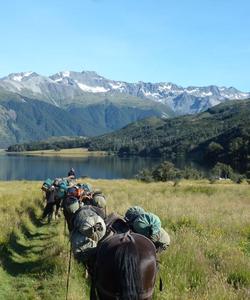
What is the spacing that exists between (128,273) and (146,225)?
6.69ft

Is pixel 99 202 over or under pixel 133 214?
under

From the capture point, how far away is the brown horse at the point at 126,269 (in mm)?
4977

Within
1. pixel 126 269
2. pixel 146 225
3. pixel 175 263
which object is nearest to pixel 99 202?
pixel 175 263

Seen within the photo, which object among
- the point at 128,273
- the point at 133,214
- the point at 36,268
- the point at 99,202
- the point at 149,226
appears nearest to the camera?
the point at 128,273

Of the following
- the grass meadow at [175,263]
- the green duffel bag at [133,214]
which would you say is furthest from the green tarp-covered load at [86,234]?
the grass meadow at [175,263]

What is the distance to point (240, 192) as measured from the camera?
34406mm

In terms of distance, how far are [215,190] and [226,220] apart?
20.4 meters

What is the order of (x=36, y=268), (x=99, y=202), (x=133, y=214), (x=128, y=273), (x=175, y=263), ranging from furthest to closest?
(x=99, y=202) < (x=36, y=268) < (x=175, y=263) < (x=133, y=214) < (x=128, y=273)

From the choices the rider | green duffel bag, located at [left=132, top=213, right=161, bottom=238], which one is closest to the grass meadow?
the rider

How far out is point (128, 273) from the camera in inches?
195

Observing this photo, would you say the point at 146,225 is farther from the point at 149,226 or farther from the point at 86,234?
the point at 86,234

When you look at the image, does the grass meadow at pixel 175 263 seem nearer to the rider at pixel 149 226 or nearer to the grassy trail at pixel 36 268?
the grassy trail at pixel 36 268

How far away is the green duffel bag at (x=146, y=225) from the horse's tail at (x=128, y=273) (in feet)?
6.16

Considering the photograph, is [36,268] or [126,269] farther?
[36,268]
